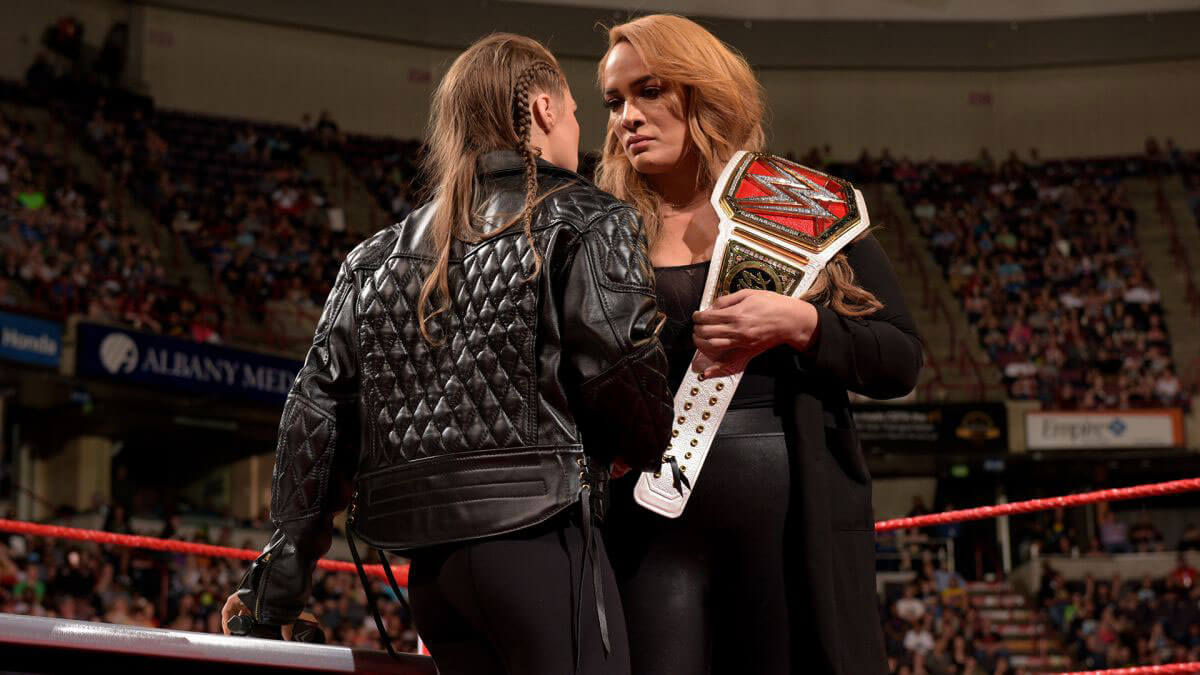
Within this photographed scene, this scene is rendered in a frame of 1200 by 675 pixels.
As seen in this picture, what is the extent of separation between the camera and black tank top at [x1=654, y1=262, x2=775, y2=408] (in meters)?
1.98

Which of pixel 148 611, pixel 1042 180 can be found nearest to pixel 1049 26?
pixel 1042 180

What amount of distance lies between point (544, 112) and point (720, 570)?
0.72 meters

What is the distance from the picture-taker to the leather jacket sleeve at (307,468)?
A: 1.89 meters

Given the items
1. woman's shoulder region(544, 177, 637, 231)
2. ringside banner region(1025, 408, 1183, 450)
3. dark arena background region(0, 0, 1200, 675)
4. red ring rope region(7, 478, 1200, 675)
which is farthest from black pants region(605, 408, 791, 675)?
ringside banner region(1025, 408, 1183, 450)

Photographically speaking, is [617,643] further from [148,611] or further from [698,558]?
[148,611]

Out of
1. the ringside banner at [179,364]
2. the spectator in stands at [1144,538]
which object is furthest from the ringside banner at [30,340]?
the spectator in stands at [1144,538]

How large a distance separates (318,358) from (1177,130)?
20760 mm

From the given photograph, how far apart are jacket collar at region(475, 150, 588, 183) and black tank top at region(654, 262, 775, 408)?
276mm

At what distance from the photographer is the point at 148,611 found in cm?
816

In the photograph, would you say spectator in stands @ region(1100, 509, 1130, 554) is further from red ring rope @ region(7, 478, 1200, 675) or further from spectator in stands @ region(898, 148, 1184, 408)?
red ring rope @ region(7, 478, 1200, 675)

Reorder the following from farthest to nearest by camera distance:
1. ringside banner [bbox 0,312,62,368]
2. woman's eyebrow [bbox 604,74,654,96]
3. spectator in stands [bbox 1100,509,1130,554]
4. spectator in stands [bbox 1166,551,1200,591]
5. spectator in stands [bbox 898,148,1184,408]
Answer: spectator in stands [bbox 898,148,1184,408]
spectator in stands [bbox 1100,509,1130,554]
spectator in stands [bbox 1166,551,1200,591]
ringside banner [bbox 0,312,62,368]
woman's eyebrow [bbox 604,74,654,96]

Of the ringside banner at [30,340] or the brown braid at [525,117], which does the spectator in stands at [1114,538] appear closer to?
the ringside banner at [30,340]

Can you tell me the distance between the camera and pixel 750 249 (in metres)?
2.01

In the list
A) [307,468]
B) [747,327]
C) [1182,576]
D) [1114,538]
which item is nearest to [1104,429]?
[1114,538]
